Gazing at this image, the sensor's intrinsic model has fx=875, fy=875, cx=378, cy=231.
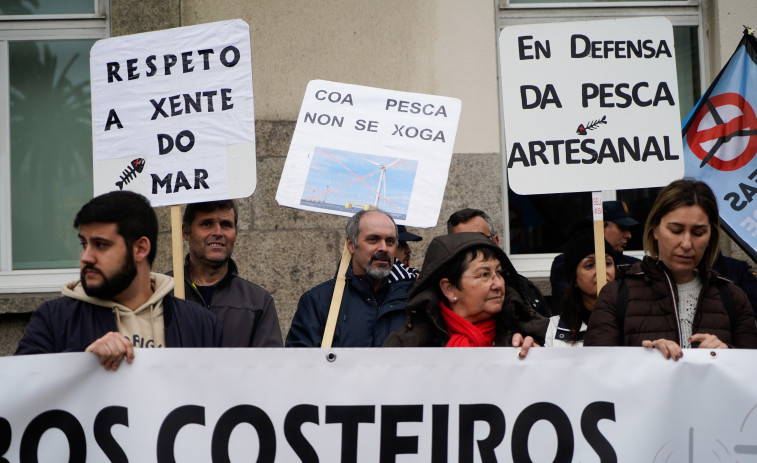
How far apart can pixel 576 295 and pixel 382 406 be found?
143 centimetres

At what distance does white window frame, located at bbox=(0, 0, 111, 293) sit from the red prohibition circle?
13.2 ft

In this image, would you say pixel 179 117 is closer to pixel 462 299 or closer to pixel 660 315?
pixel 462 299

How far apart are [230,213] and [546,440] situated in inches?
78.0

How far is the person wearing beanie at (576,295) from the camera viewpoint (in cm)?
392

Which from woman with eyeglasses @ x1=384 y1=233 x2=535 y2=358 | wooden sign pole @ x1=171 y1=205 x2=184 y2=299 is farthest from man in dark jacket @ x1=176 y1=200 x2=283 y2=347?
woman with eyeglasses @ x1=384 y1=233 x2=535 y2=358

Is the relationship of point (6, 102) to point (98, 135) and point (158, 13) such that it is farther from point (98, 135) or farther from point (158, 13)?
point (98, 135)

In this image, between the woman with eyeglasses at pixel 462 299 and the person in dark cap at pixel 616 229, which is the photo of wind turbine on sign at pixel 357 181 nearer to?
the woman with eyeglasses at pixel 462 299

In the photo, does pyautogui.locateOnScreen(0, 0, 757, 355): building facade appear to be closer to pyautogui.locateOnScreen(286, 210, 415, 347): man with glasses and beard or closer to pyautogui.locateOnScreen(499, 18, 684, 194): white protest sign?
pyautogui.locateOnScreen(286, 210, 415, 347): man with glasses and beard

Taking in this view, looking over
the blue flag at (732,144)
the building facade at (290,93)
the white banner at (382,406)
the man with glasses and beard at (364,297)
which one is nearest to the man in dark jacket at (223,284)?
the man with glasses and beard at (364,297)

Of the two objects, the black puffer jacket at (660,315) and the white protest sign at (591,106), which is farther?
the white protest sign at (591,106)

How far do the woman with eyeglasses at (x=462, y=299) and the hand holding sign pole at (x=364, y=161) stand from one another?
0.65m

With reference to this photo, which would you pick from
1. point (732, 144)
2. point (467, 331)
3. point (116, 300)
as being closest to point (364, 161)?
point (467, 331)

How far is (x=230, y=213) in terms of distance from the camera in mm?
4254

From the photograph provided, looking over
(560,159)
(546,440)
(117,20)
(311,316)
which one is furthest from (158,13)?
(546,440)
